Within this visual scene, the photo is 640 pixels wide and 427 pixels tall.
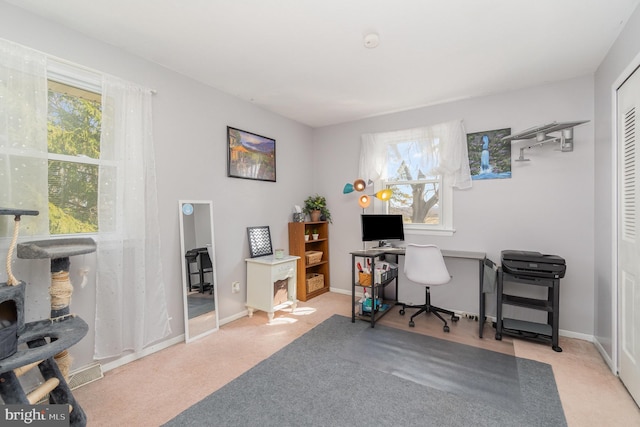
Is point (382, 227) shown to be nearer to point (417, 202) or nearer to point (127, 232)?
point (417, 202)

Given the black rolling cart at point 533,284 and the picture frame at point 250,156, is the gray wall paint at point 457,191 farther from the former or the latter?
the black rolling cart at point 533,284

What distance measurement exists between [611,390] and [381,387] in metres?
1.64

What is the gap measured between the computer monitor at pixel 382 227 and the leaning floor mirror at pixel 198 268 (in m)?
1.87

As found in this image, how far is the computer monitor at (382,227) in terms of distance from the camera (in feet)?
11.8

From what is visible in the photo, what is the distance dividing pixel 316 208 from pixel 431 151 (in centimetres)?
177

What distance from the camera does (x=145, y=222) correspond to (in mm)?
2430

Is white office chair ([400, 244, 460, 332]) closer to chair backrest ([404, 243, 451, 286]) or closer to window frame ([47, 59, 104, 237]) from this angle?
chair backrest ([404, 243, 451, 286])

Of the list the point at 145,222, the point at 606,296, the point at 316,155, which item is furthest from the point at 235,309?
the point at 606,296

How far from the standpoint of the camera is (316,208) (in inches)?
167

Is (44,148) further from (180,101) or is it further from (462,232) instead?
(462,232)

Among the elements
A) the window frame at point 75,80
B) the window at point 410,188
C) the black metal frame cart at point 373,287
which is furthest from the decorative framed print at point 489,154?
the window frame at point 75,80

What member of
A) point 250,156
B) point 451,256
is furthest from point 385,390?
point 250,156

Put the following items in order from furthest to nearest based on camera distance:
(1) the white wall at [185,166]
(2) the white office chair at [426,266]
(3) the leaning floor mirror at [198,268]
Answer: (2) the white office chair at [426,266]
(3) the leaning floor mirror at [198,268]
(1) the white wall at [185,166]

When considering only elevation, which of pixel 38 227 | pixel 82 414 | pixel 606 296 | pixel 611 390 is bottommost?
pixel 611 390
